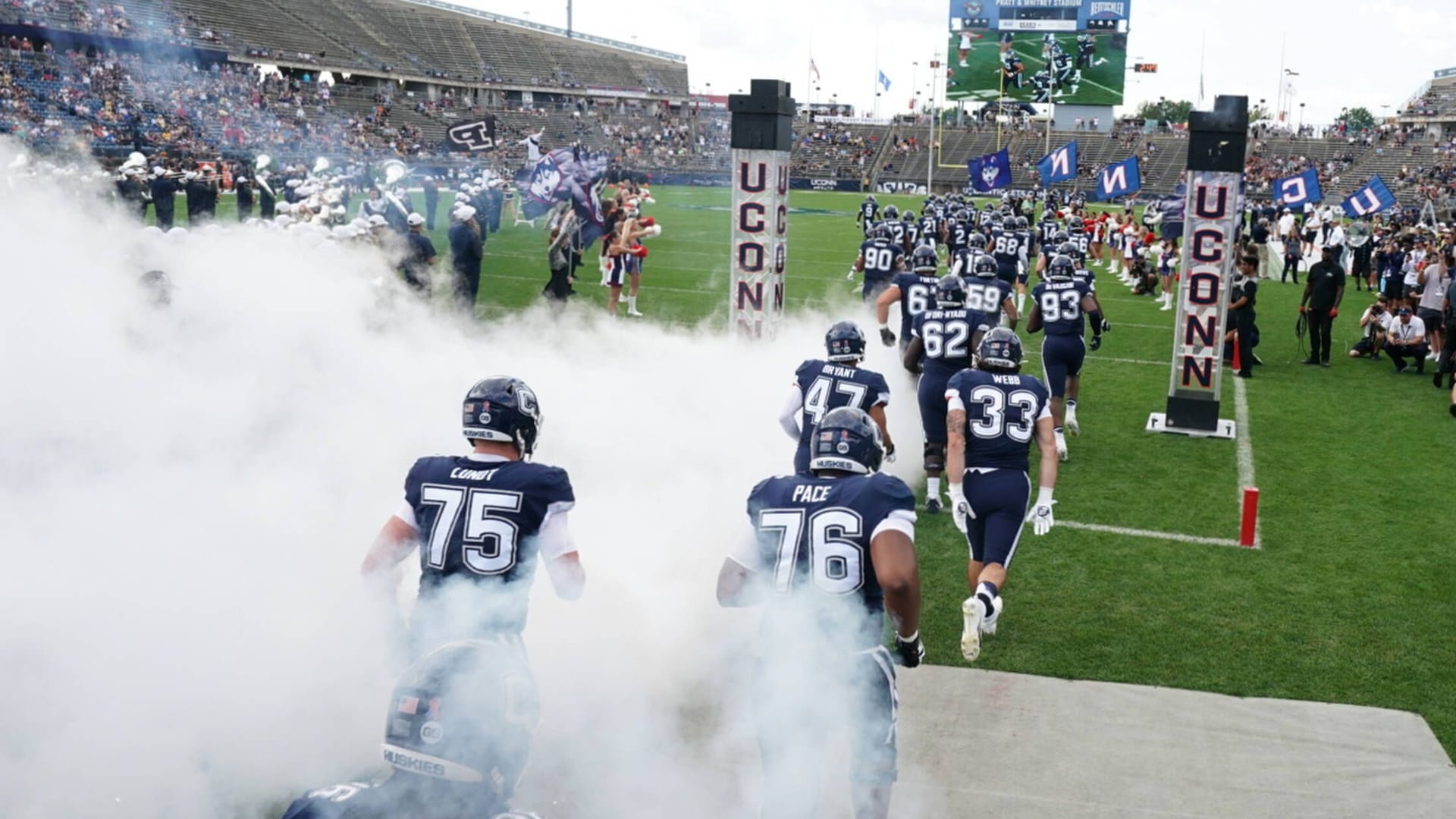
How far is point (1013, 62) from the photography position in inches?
2579

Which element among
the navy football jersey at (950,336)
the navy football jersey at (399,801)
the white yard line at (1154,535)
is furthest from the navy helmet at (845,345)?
the navy football jersey at (399,801)

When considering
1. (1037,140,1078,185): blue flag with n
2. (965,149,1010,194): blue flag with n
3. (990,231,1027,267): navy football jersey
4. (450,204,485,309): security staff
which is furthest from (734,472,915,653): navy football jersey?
(965,149,1010,194): blue flag with n

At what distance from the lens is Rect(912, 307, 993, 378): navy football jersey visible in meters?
10.2

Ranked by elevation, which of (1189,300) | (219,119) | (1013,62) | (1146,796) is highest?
(1013,62)

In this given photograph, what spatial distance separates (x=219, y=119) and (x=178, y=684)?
96.9 ft

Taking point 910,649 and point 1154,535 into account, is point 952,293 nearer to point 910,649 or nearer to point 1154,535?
point 1154,535

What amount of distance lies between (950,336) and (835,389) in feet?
9.18

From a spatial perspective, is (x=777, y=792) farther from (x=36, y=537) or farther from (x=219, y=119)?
(x=219, y=119)

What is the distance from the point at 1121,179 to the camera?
27.7 meters

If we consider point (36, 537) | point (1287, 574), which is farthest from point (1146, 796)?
point (36, 537)

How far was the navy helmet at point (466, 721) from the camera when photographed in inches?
142

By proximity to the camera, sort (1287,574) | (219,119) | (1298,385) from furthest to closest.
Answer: (219,119) → (1298,385) → (1287,574)

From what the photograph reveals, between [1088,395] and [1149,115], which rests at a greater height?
[1149,115]

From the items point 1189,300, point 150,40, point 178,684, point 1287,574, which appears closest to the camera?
point 178,684
